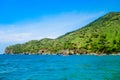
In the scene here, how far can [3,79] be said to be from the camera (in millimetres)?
67125

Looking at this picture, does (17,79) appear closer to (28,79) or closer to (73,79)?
(28,79)

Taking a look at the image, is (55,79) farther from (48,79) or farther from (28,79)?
(28,79)

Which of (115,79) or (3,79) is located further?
(3,79)

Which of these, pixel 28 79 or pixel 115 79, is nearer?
pixel 115 79

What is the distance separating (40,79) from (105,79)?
1587cm

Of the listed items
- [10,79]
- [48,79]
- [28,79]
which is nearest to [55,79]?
[48,79]

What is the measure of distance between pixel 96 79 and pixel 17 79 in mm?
19565

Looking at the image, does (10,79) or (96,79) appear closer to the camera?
(96,79)

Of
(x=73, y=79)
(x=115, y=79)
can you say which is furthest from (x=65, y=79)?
(x=115, y=79)

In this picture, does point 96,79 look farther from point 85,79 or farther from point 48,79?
point 48,79

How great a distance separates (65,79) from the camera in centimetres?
6475

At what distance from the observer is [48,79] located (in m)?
66.2

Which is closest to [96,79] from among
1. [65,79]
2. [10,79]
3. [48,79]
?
[65,79]

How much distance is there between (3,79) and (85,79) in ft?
66.7
